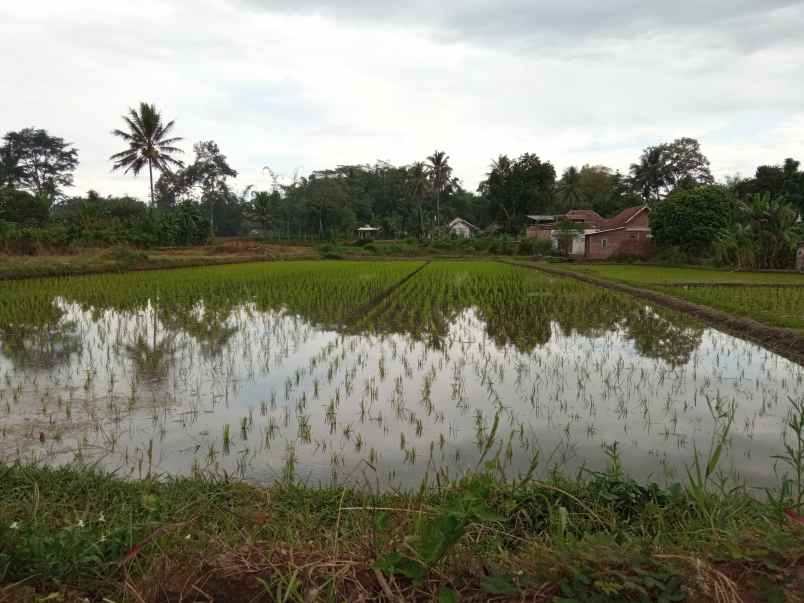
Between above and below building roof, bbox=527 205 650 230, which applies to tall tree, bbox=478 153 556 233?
above

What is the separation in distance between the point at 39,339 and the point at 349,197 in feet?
145

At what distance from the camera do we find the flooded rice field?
3.46m

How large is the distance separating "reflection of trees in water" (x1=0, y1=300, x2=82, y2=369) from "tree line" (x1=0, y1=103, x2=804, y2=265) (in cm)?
1653

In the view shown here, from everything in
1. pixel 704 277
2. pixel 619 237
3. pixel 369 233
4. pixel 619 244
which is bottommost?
pixel 704 277

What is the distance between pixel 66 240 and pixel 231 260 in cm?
757

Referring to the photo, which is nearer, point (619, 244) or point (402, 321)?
point (402, 321)

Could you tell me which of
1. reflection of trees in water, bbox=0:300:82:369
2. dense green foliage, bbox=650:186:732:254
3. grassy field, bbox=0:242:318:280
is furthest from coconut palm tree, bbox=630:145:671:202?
reflection of trees in water, bbox=0:300:82:369

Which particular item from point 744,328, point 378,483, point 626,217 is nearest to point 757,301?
point 744,328

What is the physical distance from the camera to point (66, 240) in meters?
24.9

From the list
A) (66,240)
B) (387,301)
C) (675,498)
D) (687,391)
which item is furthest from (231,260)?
(675,498)

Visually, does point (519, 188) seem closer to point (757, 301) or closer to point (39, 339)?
point (757, 301)

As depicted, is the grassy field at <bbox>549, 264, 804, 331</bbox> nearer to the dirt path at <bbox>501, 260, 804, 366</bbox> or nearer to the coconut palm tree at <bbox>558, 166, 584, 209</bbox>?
the dirt path at <bbox>501, 260, 804, 366</bbox>

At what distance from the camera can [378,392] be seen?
5059 millimetres

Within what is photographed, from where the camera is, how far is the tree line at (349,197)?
27312mm
